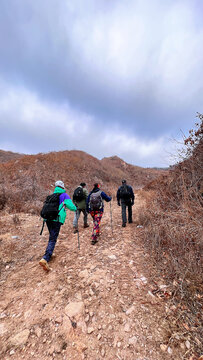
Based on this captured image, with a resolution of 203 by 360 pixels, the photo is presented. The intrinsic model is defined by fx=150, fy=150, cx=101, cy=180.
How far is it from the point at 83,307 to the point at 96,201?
2.87m

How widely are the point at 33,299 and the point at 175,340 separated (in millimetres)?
2541

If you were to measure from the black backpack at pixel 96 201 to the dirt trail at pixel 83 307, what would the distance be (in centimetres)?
127

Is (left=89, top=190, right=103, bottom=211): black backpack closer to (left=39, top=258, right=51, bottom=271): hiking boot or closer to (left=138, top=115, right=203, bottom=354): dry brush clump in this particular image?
(left=138, top=115, right=203, bottom=354): dry brush clump

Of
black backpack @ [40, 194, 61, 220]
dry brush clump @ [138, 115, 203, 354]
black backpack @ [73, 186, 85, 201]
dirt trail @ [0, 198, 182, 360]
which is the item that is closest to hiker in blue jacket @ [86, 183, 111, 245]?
dirt trail @ [0, 198, 182, 360]

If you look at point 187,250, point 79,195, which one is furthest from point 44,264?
point 187,250

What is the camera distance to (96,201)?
5.10m

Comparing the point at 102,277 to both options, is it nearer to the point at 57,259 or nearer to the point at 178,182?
the point at 57,259

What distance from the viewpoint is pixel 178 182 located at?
19.4ft

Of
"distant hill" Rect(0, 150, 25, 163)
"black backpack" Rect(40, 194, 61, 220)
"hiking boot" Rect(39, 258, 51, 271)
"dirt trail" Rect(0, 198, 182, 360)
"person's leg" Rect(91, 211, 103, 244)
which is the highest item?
"distant hill" Rect(0, 150, 25, 163)

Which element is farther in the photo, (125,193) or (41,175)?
(41,175)

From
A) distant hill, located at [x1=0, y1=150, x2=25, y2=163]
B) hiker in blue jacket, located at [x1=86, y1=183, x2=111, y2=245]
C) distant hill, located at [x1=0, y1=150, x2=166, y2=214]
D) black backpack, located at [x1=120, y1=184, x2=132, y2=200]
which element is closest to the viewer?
hiker in blue jacket, located at [x1=86, y1=183, x2=111, y2=245]

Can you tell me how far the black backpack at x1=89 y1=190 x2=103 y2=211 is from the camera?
201 inches

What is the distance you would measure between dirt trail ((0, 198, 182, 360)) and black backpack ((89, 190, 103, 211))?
127 cm

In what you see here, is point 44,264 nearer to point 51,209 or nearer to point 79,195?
point 51,209
